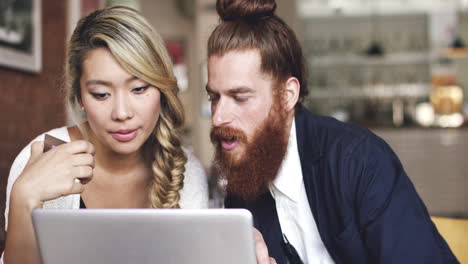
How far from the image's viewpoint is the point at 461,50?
25.0 feet

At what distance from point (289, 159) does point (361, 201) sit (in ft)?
1.26

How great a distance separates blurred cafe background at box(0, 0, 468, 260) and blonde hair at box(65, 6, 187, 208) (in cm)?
281

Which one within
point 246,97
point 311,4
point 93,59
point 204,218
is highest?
point 311,4

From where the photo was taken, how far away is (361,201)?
4.61ft

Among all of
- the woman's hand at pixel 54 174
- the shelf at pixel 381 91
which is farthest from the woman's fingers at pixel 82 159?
the shelf at pixel 381 91

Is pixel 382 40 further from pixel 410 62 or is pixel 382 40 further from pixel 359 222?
pixel 359 222

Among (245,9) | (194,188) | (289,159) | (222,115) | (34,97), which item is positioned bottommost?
(194,188)

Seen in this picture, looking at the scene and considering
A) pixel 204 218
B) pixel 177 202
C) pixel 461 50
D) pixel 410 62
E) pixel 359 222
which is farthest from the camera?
pixel 410 62

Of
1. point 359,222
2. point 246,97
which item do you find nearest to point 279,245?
point 359,222

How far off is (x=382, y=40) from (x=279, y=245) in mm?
7302

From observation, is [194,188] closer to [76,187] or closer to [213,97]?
[213,97]

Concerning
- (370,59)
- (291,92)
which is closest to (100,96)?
(291,92)

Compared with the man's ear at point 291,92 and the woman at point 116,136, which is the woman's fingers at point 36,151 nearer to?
the woman at point 116,136

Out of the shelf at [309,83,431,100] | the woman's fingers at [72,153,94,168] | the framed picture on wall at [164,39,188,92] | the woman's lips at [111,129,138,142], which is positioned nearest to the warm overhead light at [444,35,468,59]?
the shelf at [309,83,431,100]
